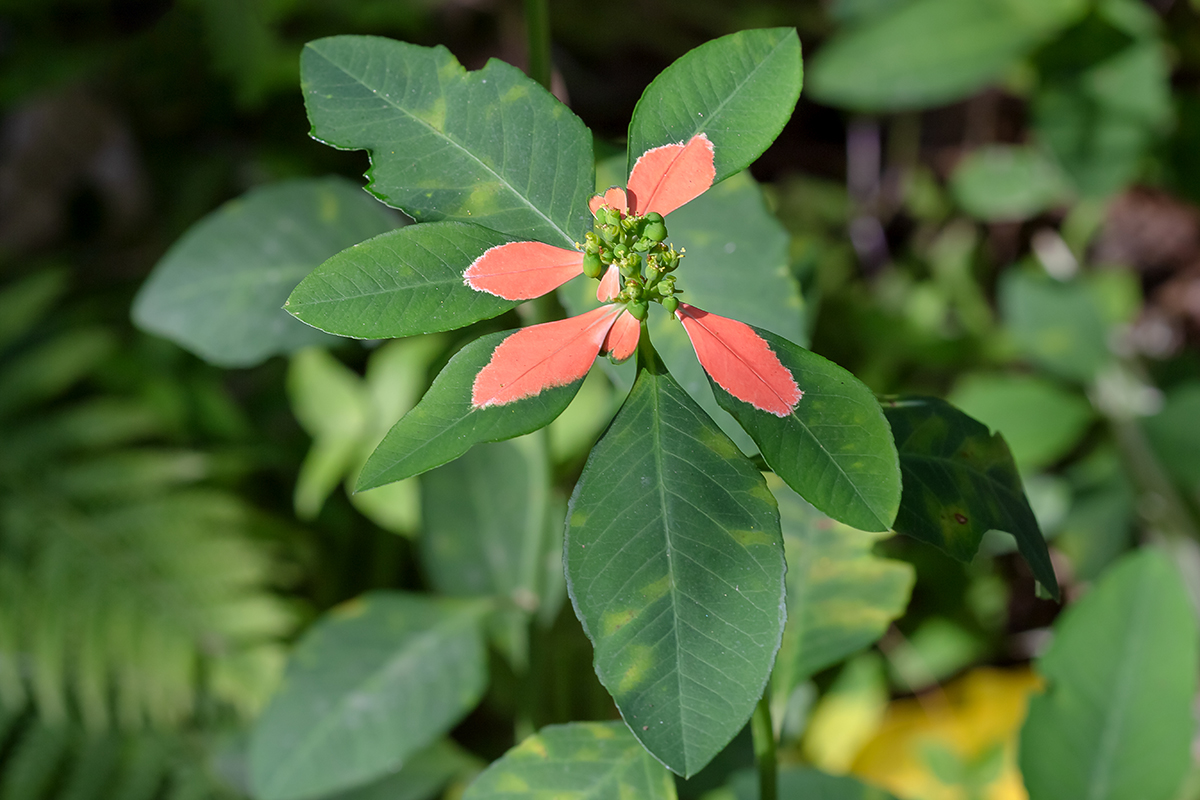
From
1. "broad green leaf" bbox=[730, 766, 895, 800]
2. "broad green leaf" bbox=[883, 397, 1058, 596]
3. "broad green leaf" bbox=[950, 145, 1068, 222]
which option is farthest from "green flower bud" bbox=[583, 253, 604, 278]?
"broad green leaf" bbox=[950, 145, 1068, 222]

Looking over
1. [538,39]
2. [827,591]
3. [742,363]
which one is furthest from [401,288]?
[827,591]

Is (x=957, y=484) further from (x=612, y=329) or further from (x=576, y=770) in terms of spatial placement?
(x=576, y=770)

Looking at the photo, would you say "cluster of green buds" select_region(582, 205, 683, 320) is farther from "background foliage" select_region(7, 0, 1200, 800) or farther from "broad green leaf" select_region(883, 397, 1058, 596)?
"background foliage" select_region(7, 0, 1200, 800)

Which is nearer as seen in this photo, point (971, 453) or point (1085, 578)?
point (971, 453)

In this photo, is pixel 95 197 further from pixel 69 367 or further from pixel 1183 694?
pixel 1183 694

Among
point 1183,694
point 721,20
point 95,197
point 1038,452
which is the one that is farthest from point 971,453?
point 95,197

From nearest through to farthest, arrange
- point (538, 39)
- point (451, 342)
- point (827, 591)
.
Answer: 1. point (538, 39)
2. point (827, 591)
3. point (451, 342)
